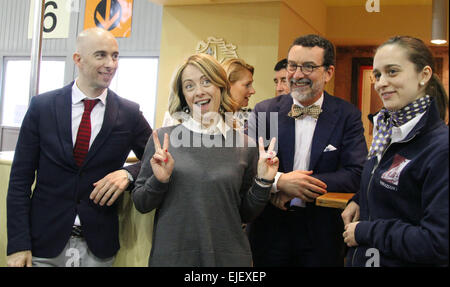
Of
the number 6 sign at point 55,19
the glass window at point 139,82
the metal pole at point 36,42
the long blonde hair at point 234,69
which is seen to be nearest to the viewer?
the metal pole at point 36,42

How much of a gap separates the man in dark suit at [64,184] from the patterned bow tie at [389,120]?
1.08 m

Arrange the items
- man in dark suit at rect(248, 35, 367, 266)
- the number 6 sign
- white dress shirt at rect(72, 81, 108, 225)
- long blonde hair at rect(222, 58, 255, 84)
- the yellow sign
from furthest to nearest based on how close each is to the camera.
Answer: the yellow sign < long blonde hair at rect(222, 58, 255, 84) < the number 6 sign < man in dark suit at rect(248, 35, 367, 266) < white dress shirt at rect(72, 81, 108, 225)

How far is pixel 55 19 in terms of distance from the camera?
3025mm

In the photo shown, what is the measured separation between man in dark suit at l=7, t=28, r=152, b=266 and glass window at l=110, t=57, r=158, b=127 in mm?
4739

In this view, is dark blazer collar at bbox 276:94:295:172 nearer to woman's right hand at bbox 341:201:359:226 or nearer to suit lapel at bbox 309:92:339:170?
suit lapel at bbox 309:92:339:170

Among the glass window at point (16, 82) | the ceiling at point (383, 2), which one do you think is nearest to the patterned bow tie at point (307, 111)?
the glass window at point (16, 82)

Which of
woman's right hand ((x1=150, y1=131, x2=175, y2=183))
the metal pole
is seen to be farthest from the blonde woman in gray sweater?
the metal pole

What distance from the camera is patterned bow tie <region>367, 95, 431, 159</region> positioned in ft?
4.70

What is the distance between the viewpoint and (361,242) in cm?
154

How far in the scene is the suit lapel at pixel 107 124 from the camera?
1.93 metres

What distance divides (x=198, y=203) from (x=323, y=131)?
2.53ft

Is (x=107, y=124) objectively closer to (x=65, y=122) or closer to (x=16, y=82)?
(x=65, y=122)
